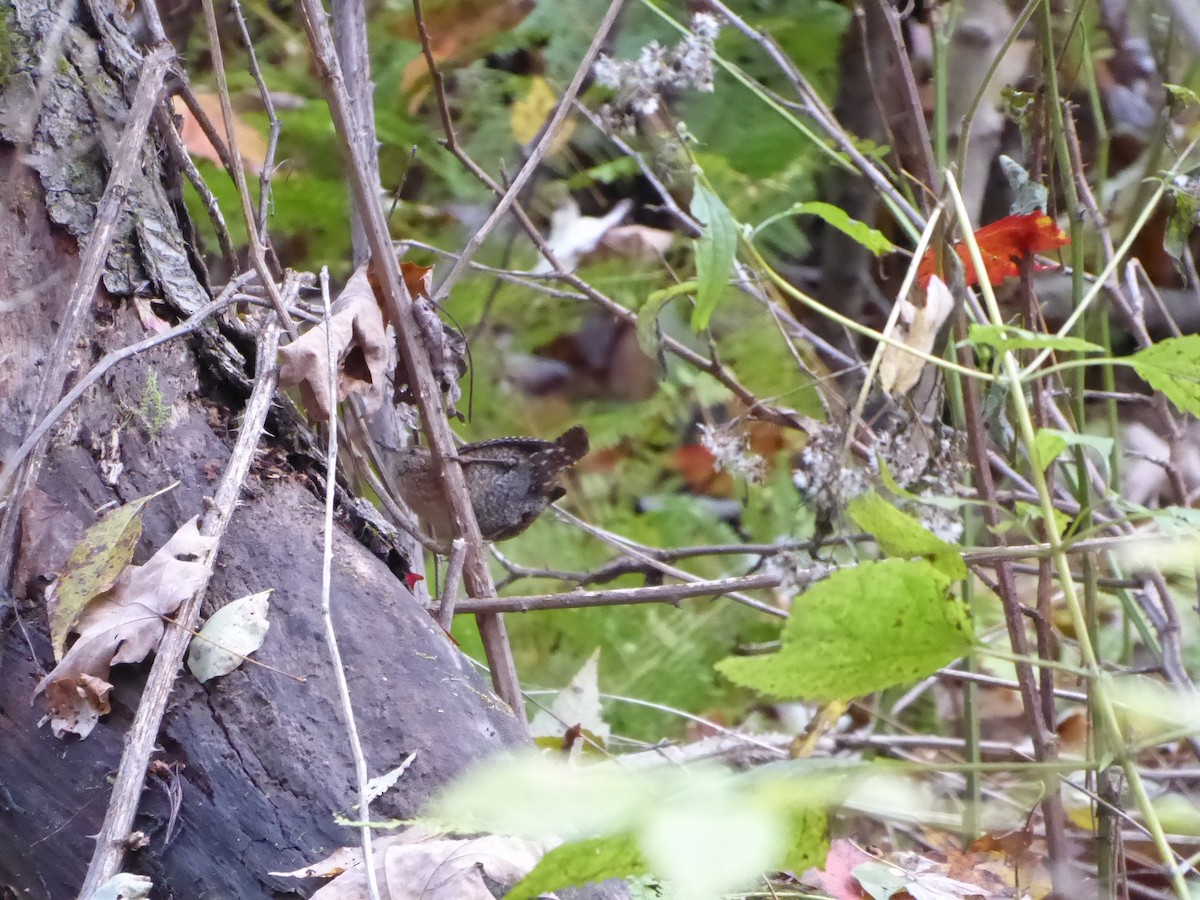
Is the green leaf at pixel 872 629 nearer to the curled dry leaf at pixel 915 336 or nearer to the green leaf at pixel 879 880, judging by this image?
the curled dry leaf at pixel 915 336

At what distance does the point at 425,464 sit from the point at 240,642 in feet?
1.39

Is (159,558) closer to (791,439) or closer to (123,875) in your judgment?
(123,875)

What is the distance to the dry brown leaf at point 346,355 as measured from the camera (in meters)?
1.03

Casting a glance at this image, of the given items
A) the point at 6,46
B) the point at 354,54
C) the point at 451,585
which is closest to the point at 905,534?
the point at 451,585

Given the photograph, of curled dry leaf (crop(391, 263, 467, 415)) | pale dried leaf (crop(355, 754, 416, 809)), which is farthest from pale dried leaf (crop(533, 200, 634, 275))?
pale dried leaf (crop(355, 754, 416, 809))

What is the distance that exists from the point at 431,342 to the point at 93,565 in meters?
0.45

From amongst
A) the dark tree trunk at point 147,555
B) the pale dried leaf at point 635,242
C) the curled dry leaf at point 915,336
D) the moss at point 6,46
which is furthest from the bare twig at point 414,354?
the pale dried leaf at point 635,242

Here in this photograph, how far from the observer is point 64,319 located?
0.95 metres

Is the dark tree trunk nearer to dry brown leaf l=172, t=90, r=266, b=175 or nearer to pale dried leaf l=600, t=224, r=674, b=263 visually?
dry brown leaf l=172, t=90, r=266, b=175

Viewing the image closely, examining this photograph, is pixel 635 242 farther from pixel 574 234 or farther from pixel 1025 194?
pixel 1025 194

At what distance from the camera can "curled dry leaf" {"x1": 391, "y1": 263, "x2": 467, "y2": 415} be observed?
1183 millimetres

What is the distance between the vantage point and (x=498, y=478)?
1283 mm

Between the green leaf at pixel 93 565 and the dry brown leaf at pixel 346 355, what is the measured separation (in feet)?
0.64

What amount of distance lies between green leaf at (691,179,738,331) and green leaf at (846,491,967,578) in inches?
9.1
